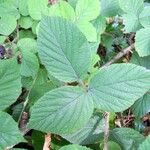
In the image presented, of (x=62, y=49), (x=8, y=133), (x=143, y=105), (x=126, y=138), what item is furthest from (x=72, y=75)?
(x=143, y=105)

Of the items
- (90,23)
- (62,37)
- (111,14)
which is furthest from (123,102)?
(111,14)

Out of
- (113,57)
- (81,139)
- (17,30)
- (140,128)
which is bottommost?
(140,128)

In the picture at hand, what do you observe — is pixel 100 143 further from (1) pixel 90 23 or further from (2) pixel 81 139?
(1) pixel 90 23

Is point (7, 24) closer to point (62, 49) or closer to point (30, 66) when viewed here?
point (30, 66)

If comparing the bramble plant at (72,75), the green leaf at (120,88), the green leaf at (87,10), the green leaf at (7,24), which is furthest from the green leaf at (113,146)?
the green leaf at (7,24)

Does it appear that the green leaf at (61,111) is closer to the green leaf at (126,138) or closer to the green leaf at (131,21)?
the green leaf at (126,138)

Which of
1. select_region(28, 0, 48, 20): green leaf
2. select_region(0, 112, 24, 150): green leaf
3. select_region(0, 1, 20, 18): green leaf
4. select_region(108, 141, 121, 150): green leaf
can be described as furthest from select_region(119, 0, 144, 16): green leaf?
select_region(0, 112, 24, 150): green leaf

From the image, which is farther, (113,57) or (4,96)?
(113,57)
